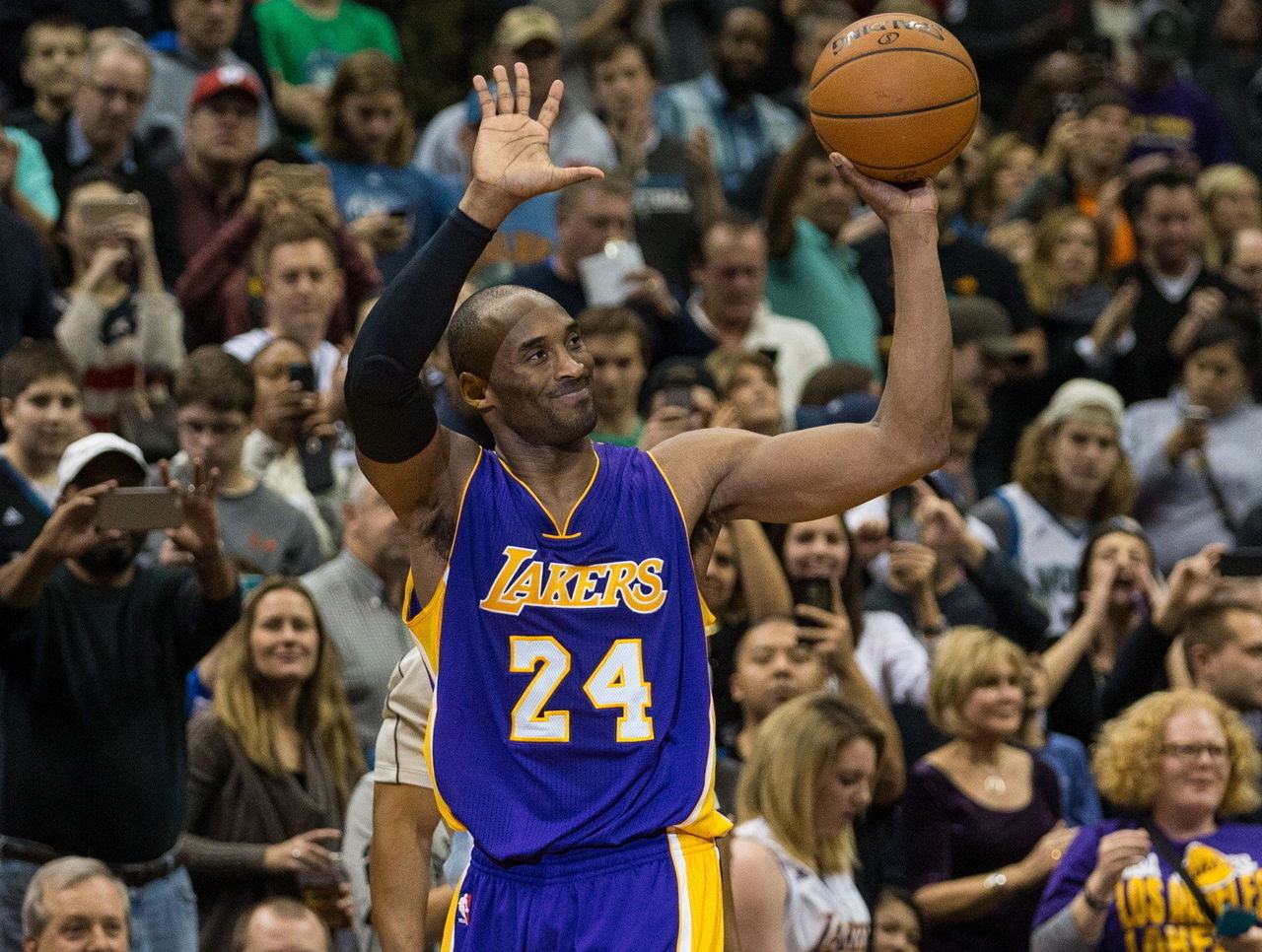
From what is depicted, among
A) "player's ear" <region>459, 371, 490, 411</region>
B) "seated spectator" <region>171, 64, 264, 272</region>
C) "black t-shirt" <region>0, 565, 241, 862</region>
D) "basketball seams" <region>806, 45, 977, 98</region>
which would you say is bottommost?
"black t-shirt" <region>0, 565, 241, 862</region>

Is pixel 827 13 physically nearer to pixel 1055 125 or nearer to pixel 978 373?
pixel 1055 125

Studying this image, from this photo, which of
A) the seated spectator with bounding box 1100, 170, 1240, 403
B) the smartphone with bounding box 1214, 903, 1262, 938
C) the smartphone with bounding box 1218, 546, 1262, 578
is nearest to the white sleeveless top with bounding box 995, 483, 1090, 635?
the smartphone with bounding box 1218, 546, 1262, 578

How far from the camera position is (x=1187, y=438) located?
36.2 feet

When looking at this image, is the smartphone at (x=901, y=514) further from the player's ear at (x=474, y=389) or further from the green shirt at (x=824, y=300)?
the player's ear at (x=474, y=389)

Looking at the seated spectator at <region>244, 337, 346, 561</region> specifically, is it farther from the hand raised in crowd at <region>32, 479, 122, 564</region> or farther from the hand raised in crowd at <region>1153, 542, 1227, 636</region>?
the hand raised in crowd at <region>1153, 542, 1227, 636</region>

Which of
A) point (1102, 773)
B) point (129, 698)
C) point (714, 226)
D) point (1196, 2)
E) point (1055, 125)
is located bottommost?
point (1102, 773)

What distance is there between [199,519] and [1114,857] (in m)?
3.28

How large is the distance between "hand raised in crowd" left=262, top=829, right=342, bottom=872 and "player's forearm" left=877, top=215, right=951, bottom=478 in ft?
10.5

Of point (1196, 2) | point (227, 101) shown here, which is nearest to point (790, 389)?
point (227, 101)

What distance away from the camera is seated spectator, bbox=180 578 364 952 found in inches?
292

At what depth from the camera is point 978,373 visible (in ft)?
37.3

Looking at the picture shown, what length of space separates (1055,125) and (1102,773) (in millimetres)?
8218

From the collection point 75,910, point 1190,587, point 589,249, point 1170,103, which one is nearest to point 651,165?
point 589,249

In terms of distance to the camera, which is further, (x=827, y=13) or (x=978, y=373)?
(x=827, y=13)
